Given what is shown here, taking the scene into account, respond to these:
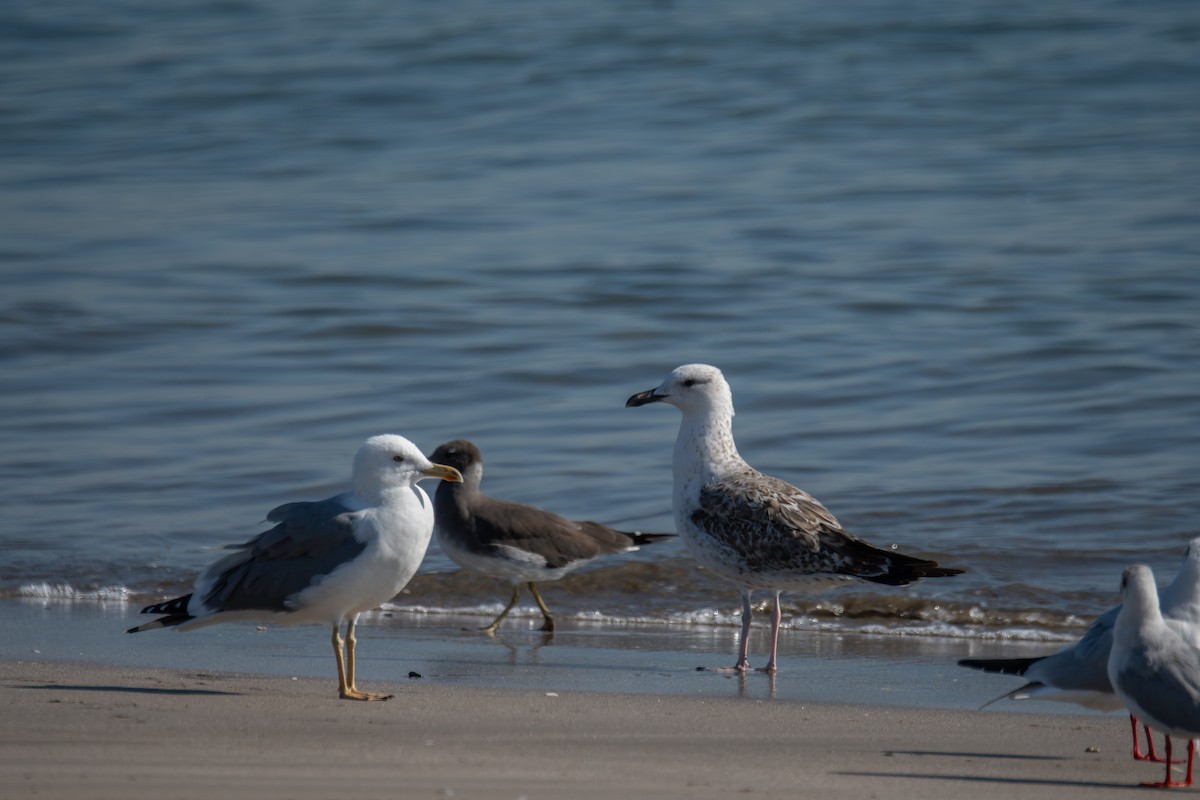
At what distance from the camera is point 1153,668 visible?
4.85 m

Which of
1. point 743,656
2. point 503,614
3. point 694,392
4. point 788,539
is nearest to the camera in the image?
point 743,656

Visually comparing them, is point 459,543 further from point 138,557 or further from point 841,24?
point 841,24

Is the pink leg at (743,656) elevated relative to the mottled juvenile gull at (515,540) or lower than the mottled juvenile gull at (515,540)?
lower

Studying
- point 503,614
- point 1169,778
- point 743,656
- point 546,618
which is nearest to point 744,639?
point 743,656

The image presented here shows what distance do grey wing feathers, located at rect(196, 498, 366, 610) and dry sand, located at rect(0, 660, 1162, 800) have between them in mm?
352

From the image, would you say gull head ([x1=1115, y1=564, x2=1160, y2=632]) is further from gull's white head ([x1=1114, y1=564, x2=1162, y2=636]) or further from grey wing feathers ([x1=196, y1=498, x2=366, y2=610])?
grey wing feathers ([x1=196, y1=498, x2=366, y2=610])

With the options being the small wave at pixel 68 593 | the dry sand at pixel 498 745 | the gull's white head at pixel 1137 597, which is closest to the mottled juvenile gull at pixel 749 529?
the dry sand at pixel 498 745

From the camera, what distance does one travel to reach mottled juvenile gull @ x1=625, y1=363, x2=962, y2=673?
281 inches

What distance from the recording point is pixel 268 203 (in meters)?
20.2

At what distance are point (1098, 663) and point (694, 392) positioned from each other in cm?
294

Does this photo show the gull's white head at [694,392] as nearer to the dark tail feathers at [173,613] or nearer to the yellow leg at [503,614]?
the yellow leg at [503,614]

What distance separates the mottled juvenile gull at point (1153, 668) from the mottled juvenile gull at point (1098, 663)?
0.19 meters

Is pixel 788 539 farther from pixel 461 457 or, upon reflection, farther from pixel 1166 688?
pixel 1166 688

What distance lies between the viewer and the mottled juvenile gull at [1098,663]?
5.25m
